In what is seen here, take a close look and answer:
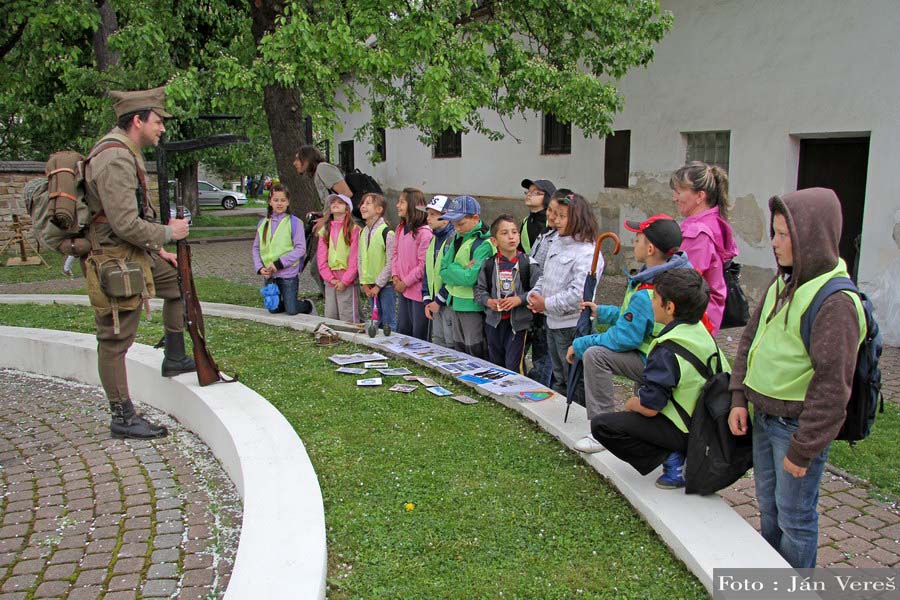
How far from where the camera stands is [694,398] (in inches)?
138

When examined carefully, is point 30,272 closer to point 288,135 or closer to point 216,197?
point 288,135

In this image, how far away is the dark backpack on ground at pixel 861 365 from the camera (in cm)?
282

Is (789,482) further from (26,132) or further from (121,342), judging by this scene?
(26,132)

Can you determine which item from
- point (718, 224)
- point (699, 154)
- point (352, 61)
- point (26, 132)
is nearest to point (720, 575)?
point (718, 224)

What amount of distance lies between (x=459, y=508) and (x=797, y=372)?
171cm

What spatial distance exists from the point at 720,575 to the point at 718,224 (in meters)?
2.24

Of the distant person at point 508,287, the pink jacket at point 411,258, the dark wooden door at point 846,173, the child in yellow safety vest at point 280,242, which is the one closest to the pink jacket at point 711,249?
the distant person at point 508,287

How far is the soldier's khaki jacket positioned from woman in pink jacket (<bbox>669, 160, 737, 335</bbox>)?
130 inches

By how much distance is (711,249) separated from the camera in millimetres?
4457

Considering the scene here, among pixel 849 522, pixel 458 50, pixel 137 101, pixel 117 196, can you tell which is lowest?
pixel 849 522

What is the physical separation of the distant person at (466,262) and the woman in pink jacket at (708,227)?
1.94m

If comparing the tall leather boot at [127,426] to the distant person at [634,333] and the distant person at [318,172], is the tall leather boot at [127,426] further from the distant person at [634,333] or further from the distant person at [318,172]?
the distant person at [318,172]

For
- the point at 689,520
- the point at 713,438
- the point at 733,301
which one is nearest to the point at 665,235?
the point at 733,301

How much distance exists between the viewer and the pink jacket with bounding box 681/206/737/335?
4.45 m
